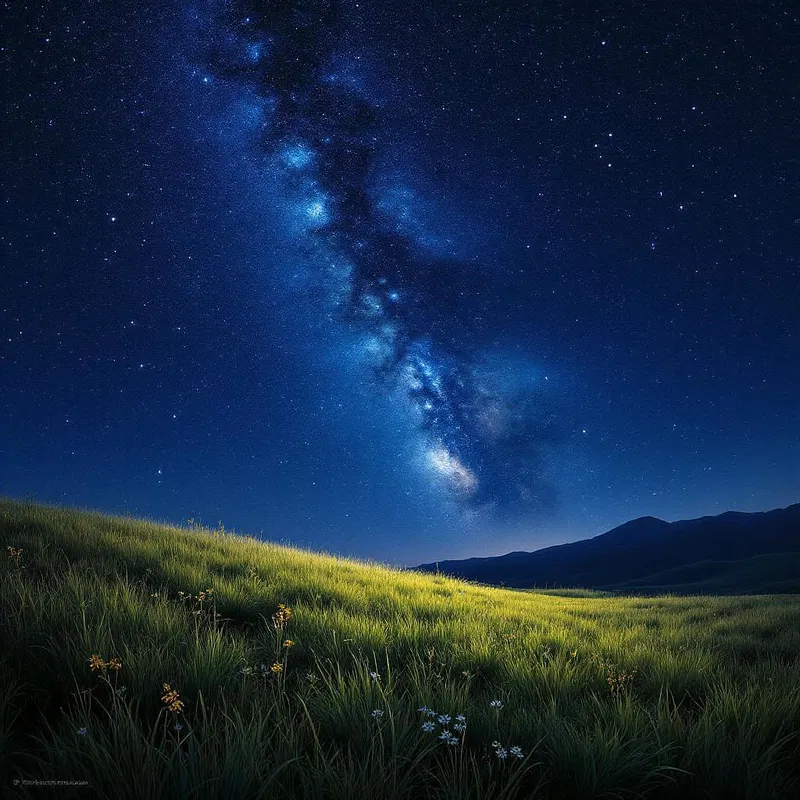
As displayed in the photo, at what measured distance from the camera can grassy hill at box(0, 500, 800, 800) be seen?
143cm

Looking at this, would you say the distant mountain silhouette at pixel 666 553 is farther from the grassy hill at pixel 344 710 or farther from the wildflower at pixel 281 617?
the wildflower at pixel 281 617

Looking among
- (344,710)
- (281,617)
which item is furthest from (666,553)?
(344,710)

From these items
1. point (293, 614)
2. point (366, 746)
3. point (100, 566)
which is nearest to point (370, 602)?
point (293, 614)

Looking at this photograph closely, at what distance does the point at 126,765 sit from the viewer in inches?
53.6

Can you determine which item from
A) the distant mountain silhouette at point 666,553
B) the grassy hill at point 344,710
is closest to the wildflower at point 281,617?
the grassy hill at point 344,710

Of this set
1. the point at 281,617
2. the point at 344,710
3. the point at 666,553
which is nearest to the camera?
the point at 344,710

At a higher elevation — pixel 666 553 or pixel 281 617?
pixel 281 617

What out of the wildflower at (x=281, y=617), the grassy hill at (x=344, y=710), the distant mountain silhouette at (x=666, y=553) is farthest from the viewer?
the distant mountain silhouette at (x=666, y=553)

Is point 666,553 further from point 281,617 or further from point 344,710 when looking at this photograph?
point 344,710

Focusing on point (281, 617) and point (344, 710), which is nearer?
point (344, 710)

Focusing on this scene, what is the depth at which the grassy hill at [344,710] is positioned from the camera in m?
1.43

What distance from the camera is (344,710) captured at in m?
1.92

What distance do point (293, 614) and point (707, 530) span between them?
778 feet

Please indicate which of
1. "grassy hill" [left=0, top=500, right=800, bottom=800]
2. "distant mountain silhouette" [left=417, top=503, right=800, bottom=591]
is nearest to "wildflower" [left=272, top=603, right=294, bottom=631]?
"grassy hill" [left=0, top=500, right=800, bottom=800]
